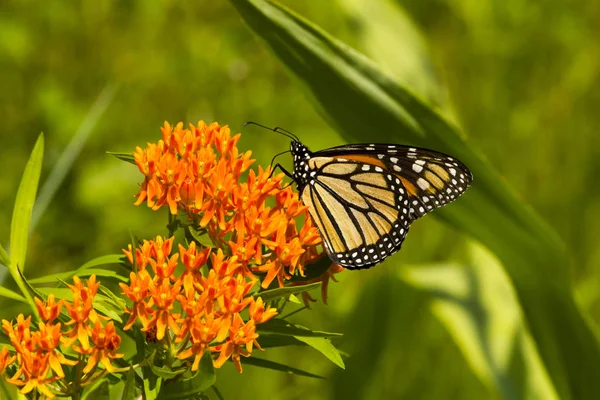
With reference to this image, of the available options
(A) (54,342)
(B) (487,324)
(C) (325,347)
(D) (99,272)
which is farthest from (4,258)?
(B) (487,324)

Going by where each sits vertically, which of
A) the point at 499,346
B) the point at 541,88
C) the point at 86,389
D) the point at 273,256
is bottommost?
the point at 86,389

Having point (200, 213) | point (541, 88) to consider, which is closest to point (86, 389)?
point (200, 213)

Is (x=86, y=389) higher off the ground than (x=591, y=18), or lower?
lower

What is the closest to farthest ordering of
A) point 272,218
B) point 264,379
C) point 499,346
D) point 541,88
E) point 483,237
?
point 272,218 → point 483,237 → point 499,346 → point 264,379 → point 541,88

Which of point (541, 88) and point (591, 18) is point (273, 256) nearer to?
point (541, 88)

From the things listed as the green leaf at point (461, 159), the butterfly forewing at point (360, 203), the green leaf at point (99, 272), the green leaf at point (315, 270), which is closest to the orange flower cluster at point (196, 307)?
the green leaf at point (99, 272)

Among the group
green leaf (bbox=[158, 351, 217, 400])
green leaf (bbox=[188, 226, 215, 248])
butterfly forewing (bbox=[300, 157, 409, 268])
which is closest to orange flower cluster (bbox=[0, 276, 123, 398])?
green leaf (bbox=[158, 351, 217, 400])
